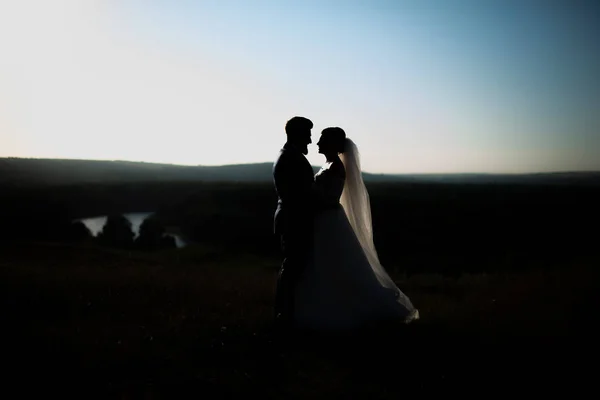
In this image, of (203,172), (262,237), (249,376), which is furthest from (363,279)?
(203,172)

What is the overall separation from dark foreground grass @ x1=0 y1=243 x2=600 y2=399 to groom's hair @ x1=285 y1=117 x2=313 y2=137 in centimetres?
315

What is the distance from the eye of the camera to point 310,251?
6.95 meters

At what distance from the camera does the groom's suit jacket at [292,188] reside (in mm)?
6441

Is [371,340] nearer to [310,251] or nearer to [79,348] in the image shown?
[310,251]

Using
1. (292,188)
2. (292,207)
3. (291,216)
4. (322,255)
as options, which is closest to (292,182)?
(292,188)

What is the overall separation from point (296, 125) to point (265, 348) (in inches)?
131

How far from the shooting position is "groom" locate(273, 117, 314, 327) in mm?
6465

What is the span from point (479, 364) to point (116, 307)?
671cm

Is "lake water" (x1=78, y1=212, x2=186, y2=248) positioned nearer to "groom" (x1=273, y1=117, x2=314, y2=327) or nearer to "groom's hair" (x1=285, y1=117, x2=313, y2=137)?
"groom" (x1=273, y1=117, x2=314, y2=327)

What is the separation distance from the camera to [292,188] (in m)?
6.48

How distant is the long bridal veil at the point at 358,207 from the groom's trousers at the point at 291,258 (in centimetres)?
115

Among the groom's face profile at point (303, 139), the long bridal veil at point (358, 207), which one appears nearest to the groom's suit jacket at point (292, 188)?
the groom's face profile at point (303, 139)

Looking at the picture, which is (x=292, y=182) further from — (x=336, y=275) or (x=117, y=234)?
(x=117, y=234)

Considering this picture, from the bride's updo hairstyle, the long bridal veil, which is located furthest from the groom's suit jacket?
the long bridal veil
